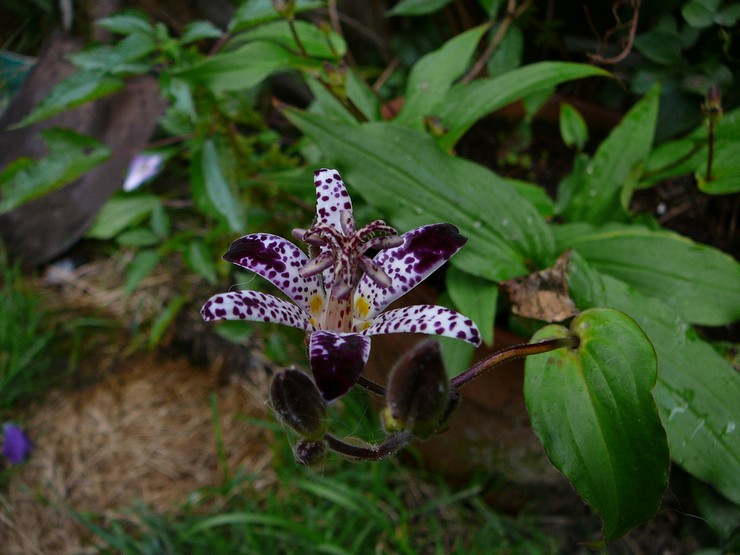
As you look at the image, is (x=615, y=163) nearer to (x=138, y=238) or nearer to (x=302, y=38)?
(x=302, y=38)

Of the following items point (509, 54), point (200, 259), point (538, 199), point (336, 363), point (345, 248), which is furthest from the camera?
point (200, 259)

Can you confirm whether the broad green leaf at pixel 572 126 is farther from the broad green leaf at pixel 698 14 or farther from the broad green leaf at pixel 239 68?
the broad green leaf at pixel 239 68

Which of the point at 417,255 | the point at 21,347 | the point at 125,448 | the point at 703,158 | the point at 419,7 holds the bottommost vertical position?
the point at 125,448

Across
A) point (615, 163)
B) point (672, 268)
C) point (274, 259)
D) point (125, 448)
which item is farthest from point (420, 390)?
point (125, 448)

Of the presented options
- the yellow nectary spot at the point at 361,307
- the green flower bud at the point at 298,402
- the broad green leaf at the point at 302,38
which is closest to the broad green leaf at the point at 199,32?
the broad green leaf at the point at 302,38

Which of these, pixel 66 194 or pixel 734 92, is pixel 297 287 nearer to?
pixel 734 92

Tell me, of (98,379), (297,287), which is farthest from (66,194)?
(297,287)

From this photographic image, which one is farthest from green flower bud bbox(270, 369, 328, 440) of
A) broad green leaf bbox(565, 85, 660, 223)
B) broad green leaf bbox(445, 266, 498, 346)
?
broad green leaf bbox(565, 85, 660, 223)
